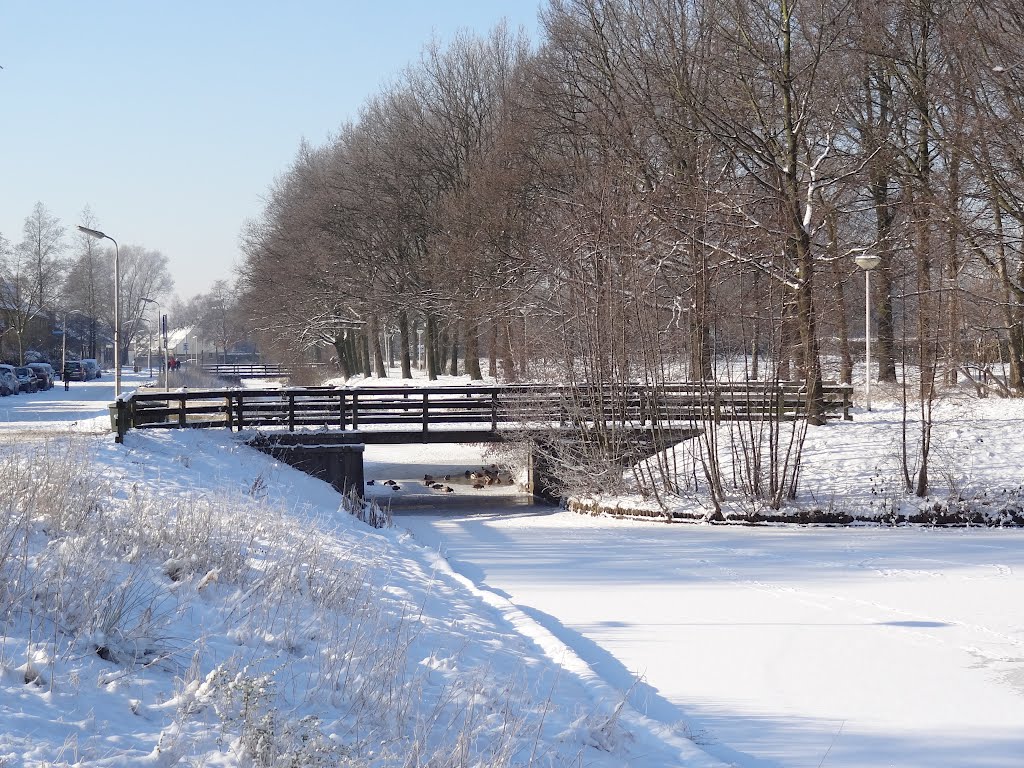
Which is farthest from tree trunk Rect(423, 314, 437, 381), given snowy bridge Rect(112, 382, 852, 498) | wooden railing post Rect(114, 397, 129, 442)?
wooden railing post Rect(114, 397, 129, 442)

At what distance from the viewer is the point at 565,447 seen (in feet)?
77.7

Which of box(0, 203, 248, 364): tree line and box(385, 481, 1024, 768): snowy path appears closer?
box(385, 481, 1024, 768): snowy path

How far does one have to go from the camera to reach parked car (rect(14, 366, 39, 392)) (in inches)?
2101

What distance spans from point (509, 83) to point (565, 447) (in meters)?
20.8

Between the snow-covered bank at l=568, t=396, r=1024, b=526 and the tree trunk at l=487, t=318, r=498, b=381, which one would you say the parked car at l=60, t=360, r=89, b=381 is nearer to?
the tree trunk at l=487, t=318, r=498, b=381

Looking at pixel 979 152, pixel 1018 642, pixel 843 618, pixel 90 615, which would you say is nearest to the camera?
pixel 90 615

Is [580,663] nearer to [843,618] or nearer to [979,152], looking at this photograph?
[843,618]

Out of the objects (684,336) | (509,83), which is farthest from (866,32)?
(509,83)

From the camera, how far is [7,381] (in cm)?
4978

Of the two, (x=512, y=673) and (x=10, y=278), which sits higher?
(x=10, y=278)

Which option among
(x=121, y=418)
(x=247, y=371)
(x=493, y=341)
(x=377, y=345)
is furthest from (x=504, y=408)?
(x=247, y=371)

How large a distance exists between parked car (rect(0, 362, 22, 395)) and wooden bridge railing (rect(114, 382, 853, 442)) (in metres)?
26.2

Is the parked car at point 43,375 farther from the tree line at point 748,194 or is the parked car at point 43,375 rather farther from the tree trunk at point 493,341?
the tree trunk at point 493,341

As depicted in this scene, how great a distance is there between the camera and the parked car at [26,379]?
175ft
